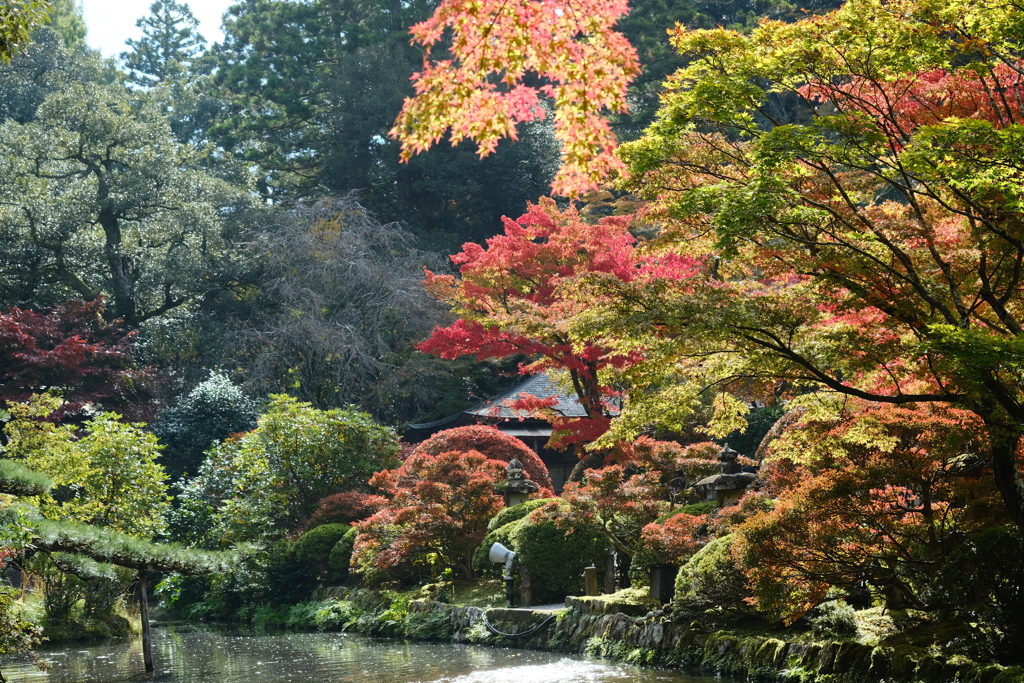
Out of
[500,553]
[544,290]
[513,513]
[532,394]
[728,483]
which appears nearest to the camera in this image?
[728,483]

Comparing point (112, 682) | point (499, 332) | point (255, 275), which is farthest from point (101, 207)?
point (112, 682)

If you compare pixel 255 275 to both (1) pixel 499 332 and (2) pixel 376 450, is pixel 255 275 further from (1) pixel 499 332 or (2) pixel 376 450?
(1) pixel 499 332

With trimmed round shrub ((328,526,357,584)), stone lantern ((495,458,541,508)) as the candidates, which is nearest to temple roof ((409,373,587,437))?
stone lantern ((495,458,541,508))

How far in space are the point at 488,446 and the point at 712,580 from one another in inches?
264

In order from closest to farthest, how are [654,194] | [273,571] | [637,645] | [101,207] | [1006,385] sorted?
[1006,385] → [654,194] → [637,645] → [273,571] → [101,207]

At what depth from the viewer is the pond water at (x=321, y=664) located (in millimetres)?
8992

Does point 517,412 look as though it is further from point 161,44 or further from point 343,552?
point 161,44

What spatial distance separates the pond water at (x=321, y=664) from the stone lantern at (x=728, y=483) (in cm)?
229

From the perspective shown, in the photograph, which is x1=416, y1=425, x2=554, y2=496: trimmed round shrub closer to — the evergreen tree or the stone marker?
the stone marker

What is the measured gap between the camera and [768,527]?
7.62 meters

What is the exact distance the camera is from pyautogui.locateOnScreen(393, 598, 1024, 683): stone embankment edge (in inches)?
268

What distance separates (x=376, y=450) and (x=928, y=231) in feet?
39.1

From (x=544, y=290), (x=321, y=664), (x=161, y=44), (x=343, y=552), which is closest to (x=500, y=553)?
(x=321, y=664)

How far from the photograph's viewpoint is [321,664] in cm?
1051
